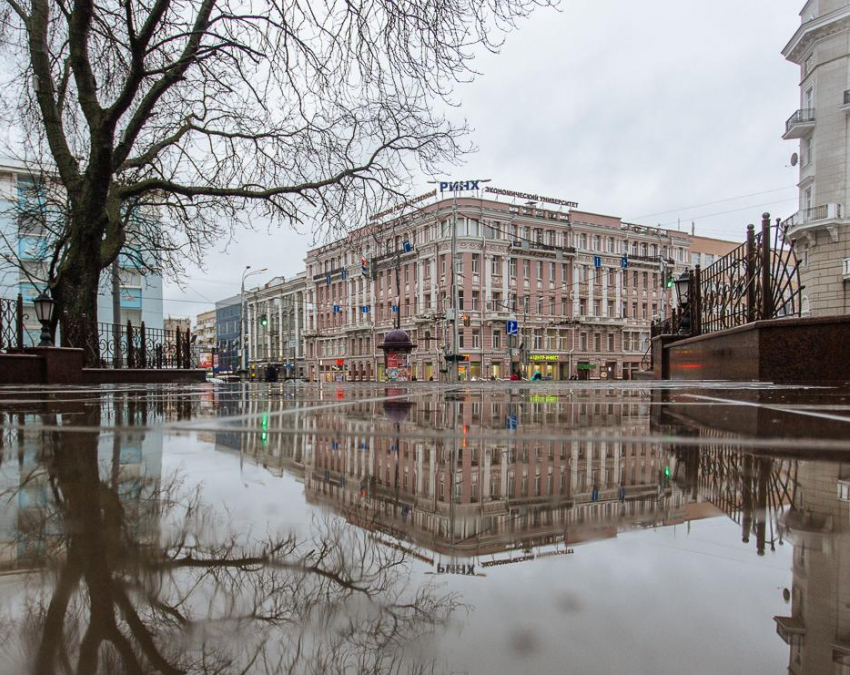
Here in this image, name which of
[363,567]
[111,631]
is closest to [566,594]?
[363,567]

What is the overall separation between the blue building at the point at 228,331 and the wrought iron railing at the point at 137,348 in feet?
221

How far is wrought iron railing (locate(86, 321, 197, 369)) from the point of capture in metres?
12.0

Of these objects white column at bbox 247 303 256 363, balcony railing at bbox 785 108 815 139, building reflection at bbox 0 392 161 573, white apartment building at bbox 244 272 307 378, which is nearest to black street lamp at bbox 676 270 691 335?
building reflection at bbox 0 392 161 573

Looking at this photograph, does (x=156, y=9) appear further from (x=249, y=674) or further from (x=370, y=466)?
(x=249, y=674)

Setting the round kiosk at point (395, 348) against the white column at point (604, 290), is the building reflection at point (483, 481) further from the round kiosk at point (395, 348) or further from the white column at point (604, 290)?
the white column at point (604, 290)

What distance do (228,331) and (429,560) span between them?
310ft

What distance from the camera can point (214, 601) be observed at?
0.74 meters

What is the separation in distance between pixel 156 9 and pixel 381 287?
46673 millimetres

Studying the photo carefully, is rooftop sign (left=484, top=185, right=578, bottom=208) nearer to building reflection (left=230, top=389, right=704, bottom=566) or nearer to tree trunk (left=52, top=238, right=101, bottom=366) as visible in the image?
tree trunk (left=52, top=238, right=101, bottom=366)

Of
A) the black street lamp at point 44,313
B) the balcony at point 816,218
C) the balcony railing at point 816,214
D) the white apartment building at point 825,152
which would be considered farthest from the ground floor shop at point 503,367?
the black street lamp at point 44,313

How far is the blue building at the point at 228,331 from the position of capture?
269ft

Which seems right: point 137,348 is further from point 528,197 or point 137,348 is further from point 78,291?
point 528,197

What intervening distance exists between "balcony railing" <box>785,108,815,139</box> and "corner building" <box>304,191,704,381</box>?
23.9 metres

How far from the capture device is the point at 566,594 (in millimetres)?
746
